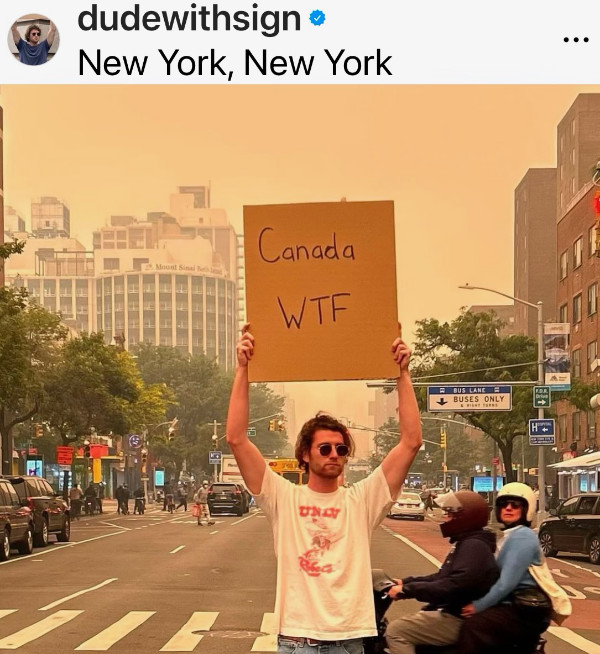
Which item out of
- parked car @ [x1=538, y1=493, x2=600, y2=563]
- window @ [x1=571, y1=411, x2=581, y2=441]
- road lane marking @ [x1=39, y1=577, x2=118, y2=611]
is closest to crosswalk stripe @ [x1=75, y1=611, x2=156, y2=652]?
road lane marking @ [x1=39, y1=577, x2=118, y2=611]

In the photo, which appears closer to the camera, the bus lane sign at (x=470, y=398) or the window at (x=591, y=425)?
the bus lane sign at (x=470, y=398)

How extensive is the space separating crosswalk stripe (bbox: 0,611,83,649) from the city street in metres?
0.01

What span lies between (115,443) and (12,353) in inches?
3282

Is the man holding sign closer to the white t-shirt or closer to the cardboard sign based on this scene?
the white t-shirt

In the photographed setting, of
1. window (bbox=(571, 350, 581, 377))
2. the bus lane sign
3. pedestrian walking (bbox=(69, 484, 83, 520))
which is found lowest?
pedestrian walking (bbox=(69, 484, 83, 520))

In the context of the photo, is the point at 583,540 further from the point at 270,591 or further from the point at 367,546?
the point at 367,546

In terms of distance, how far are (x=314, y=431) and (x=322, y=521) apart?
42 cm

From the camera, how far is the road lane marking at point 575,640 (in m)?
14.4

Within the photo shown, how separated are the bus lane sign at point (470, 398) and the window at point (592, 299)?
2142 cm

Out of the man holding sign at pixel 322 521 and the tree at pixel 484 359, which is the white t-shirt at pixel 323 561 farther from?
the tree at pixel 484 359

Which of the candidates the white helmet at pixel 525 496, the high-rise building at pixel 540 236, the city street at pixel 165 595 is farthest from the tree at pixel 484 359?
the high-rise building at pixel 540 236

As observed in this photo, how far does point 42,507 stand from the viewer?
36219mm

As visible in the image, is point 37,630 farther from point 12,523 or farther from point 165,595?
point 12,523
